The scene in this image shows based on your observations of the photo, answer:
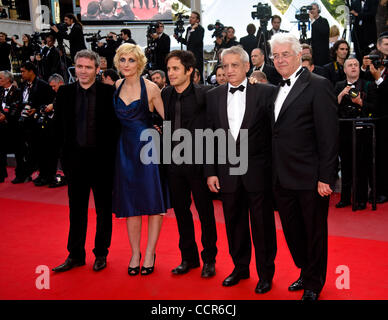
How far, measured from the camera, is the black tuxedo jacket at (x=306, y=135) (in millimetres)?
2592

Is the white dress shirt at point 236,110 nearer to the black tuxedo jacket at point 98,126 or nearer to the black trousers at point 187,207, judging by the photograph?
the black trousers at point 187,207

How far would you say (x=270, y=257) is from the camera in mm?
3004

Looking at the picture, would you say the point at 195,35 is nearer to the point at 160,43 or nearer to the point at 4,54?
the point at 160,43

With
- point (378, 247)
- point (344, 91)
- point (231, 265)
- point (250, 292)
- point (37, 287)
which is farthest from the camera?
point (344, 91)

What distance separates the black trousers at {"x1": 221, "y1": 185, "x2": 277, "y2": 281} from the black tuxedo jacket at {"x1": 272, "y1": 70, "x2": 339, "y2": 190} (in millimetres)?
269

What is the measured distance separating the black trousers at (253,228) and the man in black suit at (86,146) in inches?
37.1

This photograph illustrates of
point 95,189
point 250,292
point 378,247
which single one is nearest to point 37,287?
point 95,189

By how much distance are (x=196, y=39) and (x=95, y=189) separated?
17.5ft

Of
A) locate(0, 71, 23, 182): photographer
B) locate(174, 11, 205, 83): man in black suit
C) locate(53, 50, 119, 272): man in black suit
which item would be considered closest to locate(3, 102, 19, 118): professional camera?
locate(0, 71, 23, 182): photographer

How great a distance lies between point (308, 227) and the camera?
2748mm

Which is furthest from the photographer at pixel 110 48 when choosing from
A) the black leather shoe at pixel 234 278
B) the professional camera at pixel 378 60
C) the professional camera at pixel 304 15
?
the black leather shoe at pixel 234 278

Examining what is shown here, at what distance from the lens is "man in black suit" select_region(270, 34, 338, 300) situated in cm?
260

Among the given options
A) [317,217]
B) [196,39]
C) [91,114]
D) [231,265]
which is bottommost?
[231,265]

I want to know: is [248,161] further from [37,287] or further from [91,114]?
[37,287]
